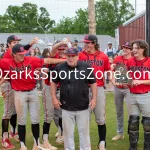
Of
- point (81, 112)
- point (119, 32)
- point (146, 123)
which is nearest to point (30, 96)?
point (81, 112)

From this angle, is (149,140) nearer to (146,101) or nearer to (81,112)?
(146,101)

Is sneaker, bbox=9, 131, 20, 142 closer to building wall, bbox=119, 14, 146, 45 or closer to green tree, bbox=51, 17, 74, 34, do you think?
building wall, bbox=119, 14, 146, 45

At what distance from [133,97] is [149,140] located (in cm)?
79

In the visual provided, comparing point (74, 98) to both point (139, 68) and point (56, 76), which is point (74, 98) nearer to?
point (56, 76)

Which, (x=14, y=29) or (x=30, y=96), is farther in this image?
(x=14, y=29)

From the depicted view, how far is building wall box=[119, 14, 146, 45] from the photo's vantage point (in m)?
25.2

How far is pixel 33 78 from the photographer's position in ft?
20.8

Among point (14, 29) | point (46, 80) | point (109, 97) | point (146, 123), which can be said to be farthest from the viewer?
point (14, 29)

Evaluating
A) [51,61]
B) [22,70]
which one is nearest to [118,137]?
[51,61]

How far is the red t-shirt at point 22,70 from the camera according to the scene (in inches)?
245

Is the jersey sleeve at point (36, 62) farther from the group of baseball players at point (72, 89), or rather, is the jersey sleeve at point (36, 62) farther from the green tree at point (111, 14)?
the green tree at point (111, 14)

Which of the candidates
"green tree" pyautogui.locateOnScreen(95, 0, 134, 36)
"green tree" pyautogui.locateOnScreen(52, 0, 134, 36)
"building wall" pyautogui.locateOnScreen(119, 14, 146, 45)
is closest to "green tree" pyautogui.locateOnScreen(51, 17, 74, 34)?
"green tree" pyautogui.locateOnScreen(52, 0, 134, 36)

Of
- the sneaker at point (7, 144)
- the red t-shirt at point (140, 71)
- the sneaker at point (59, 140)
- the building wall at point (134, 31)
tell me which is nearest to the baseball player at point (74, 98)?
the red t-shirt at point (140, 71)

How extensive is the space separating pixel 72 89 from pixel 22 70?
112 centimetres
